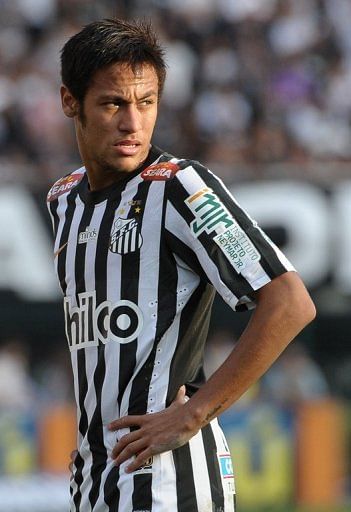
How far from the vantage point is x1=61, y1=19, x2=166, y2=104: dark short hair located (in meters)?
3.65

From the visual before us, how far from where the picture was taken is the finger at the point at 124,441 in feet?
11.6

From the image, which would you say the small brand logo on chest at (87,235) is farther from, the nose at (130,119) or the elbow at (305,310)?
the elbow at (305,310)

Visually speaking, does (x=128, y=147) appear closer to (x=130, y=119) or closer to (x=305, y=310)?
(x=130, y=119)

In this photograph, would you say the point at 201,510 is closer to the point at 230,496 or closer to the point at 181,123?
the point at 230,496

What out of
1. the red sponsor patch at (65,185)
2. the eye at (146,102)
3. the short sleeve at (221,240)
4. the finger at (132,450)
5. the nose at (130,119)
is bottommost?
the finger at (132,450)

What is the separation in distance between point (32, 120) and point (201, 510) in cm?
892

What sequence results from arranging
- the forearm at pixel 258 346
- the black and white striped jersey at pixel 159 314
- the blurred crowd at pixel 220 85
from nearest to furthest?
1. the forearm at pixel 258 346
2. the black and white striped jersey at pixel 159 314
3. the blurred crowd at pixel 220 85

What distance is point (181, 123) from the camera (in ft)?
40.4

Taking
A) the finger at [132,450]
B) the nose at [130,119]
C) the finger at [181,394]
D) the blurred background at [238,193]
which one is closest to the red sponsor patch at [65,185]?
the nose at [130,119]

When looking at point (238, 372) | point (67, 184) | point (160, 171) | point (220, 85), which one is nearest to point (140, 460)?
point (238, 372)

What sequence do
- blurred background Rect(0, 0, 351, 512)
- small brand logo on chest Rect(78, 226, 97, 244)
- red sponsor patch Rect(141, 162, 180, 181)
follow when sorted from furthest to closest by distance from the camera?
blurred background Rect(0, 0, 351, 512) < small brand logo on chest Rect(78, 226, 97, 244) < red sponsor patch Rect(141, 162, 180, 181)

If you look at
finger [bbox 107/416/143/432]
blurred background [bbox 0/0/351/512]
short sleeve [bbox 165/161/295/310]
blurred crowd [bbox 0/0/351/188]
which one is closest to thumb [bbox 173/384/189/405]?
finger [bbox 107/416/143/432]

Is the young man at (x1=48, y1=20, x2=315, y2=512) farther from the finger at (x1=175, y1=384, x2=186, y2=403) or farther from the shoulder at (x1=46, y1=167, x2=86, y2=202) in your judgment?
the shoulder at (x1=46, y1=167, x2=86, y2=202)

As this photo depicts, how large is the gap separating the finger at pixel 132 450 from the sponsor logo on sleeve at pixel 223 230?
1.84 ft
